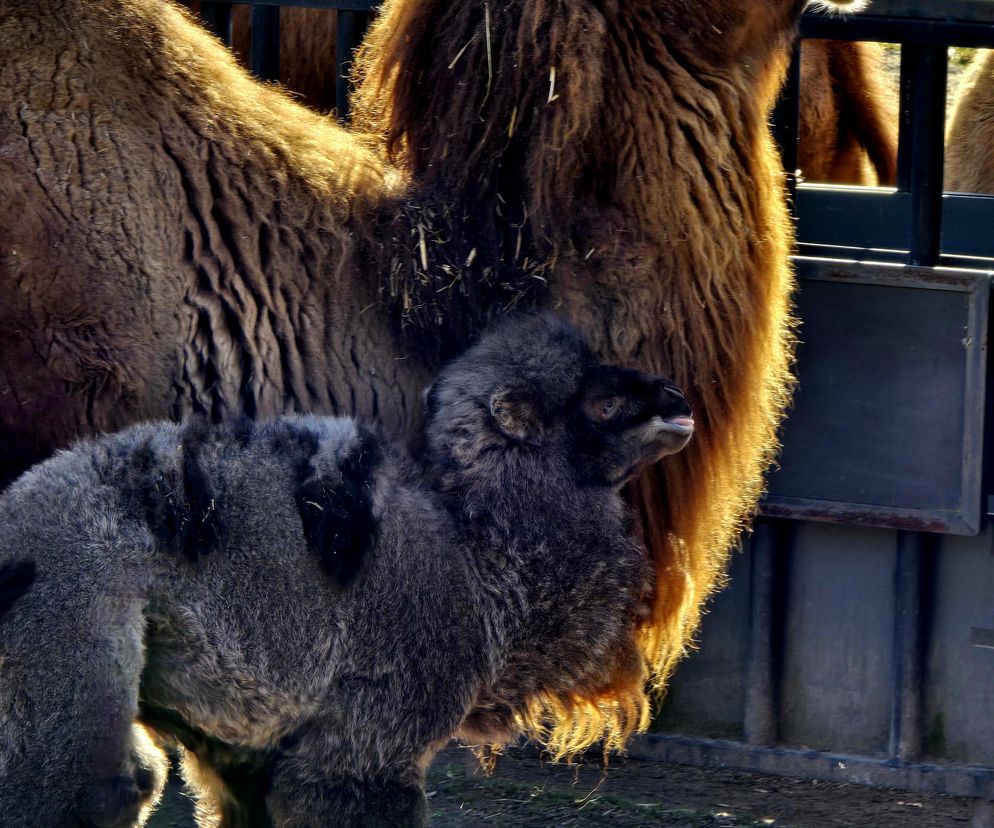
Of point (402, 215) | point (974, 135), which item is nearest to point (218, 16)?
point (402, 215)

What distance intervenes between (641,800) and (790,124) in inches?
87.5

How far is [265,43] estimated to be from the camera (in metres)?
5.39

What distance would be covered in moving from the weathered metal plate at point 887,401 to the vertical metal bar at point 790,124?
30cm

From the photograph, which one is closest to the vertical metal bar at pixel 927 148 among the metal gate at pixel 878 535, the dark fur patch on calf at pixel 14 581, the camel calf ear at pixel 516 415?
the metal gate at pixel 878 535

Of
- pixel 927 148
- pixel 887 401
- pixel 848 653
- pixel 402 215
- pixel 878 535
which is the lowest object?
pixel 848 653

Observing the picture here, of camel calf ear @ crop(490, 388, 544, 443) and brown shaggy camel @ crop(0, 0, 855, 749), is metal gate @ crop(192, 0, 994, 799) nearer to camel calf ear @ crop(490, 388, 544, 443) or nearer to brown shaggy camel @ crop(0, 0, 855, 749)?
brown shaggy camel @ crop(0, 0, 855, 749)

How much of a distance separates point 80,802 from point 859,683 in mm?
2502

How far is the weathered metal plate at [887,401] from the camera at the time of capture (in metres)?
4.71

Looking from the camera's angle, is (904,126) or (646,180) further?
(904,126)

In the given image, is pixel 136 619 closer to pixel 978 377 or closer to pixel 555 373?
pixel 555 373

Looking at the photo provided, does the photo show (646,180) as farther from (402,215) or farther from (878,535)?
(878,535)

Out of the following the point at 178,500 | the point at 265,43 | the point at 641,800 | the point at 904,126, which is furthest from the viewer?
the point at 904,126

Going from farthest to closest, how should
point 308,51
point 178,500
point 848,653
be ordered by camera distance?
point 308,51, point 848,653, point 178,500

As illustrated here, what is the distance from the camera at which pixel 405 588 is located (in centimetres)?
387
